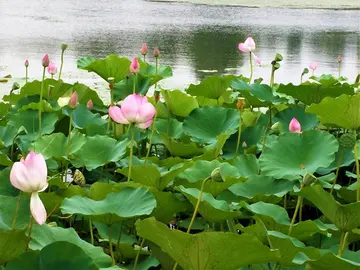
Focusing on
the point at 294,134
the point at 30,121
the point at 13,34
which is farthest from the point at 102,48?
the point at 294,134

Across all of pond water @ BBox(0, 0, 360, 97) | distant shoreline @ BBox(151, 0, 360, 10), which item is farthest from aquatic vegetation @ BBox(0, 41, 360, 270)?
distant shoreline @ BBox(151, 0, 360, 10)

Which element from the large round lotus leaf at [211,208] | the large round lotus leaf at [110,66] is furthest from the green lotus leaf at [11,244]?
the large round lotus leaf at [110,66]

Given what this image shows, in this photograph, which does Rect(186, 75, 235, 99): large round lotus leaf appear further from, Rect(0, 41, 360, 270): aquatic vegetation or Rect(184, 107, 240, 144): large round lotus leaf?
Rect(184, 107, 240, 144): large round lotus leaf

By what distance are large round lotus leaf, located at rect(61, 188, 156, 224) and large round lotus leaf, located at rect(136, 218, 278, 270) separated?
0.12 metres

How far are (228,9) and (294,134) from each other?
35.5 feet

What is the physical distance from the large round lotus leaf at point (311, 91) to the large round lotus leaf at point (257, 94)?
0.03 m

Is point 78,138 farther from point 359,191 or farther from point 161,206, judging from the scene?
point 359,191

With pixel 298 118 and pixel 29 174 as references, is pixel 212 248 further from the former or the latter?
pixel 298 118

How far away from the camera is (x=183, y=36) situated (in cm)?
695

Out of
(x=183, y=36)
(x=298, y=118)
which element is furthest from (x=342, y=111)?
(x=183, y=36)

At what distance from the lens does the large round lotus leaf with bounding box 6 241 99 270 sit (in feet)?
2.63

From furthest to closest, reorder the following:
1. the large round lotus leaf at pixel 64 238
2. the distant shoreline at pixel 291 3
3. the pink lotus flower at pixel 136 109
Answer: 1. the distant shoreline at pixel 291 3
2. the pink lotus flower at pixel 136 109
3. the large round lotus leaf at pixel 64 238

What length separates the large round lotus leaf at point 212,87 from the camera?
5.80ft

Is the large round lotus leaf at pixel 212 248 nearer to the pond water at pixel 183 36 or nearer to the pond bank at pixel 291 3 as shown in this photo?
the pond water at pixel 183 36
